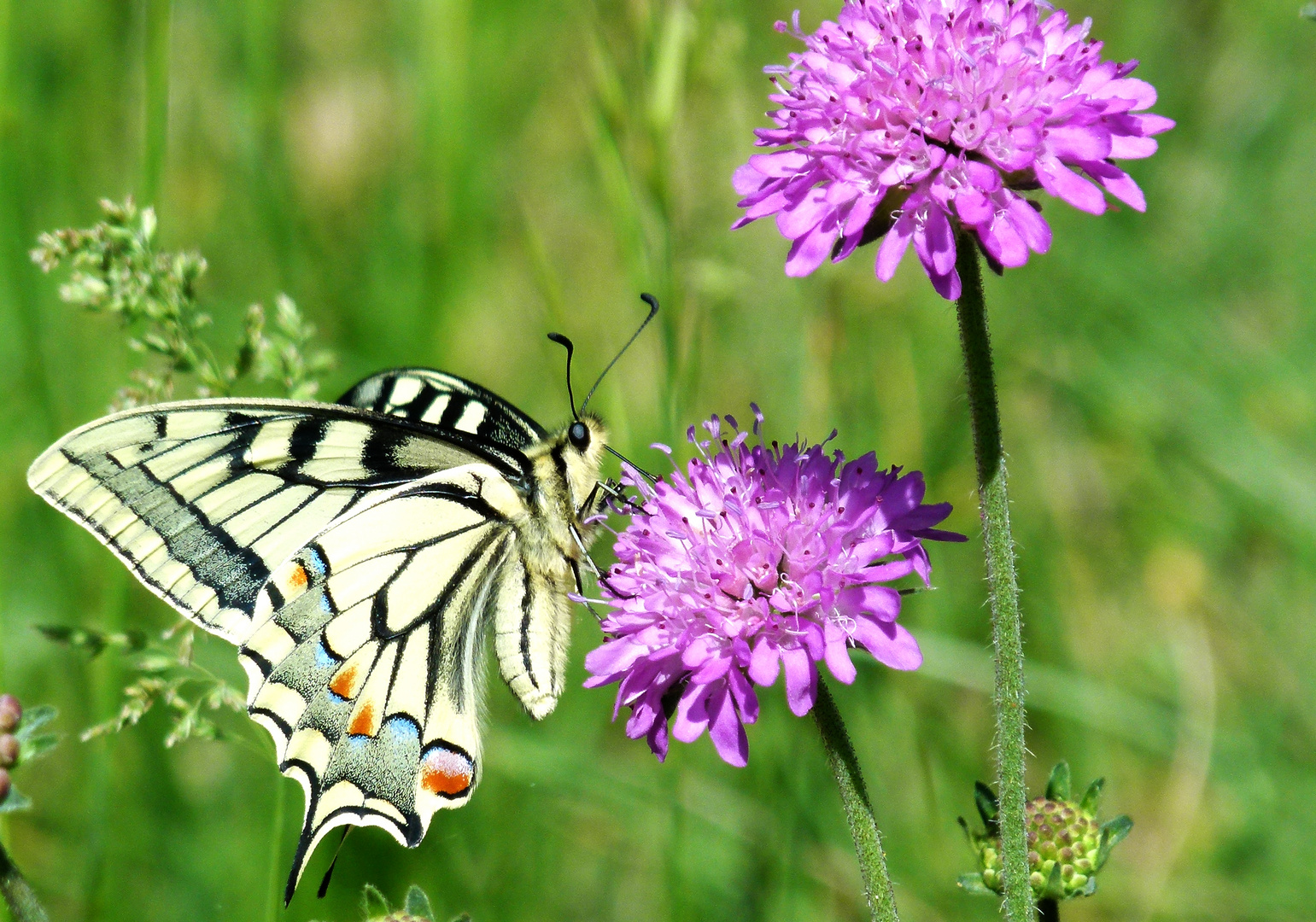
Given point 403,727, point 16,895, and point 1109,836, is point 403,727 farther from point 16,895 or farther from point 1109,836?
point 1109,836

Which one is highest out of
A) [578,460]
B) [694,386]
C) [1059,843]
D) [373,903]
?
[694,386]

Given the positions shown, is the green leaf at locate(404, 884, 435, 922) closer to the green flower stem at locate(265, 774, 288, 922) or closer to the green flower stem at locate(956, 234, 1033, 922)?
the green flower stem at locate(265, 774, 288, 922)

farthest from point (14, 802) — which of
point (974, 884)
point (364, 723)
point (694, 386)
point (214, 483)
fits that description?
point (694, 386)

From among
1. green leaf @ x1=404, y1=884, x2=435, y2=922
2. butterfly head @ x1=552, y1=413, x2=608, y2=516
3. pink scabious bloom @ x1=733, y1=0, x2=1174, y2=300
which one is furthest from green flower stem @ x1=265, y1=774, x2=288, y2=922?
pink scabious bloom @ x1=733, y1=0, x2=1174, y2=300

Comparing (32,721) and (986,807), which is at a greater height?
(986,807)

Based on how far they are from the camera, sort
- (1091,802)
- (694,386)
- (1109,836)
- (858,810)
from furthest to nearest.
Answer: (694,386), (1091,802), (1109,836), (858,810)

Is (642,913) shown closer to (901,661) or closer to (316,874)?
(316,874)

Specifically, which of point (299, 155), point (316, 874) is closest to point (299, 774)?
point (316, 874)

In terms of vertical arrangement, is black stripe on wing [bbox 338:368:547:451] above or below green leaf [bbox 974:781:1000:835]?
above
